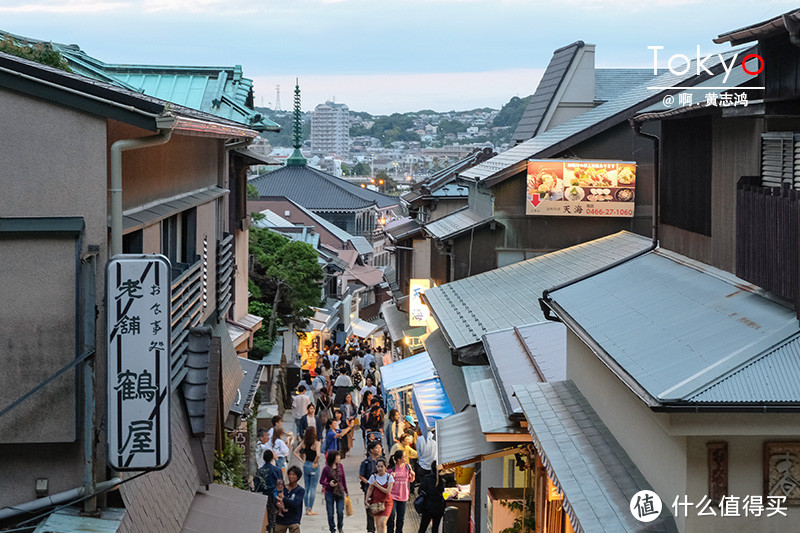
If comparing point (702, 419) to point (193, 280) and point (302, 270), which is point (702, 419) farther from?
point (302, 270)

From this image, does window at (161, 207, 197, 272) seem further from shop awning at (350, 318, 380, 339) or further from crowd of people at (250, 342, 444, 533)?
shop awning at (350, 318, 380, 339)

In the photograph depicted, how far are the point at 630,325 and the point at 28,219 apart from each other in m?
5.52

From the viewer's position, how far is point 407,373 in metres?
25.7

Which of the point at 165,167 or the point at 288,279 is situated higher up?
the point at 165,167

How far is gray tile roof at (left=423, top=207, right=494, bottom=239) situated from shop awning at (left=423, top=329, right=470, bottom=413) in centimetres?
329

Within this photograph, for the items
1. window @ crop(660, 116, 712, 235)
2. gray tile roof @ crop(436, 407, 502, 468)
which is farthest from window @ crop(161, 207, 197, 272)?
window @ crop(660, 116, 712, 235)

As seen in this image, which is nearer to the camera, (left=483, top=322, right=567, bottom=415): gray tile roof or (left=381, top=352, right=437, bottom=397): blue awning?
(left=483, top=322, right=567, bottom=415): gray tile roof

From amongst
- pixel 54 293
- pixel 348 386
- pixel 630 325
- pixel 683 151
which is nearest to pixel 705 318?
pixel 630 325

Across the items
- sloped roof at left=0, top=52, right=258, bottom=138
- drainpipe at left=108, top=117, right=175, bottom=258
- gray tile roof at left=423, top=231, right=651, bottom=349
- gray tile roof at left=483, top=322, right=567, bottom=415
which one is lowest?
gray tile roof at left=483, top=322, right=567, bottom=415

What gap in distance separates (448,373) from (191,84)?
1010cm

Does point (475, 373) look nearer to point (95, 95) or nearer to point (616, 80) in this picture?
point (95, 95)

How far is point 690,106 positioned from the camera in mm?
10383

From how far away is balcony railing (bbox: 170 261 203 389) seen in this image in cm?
1112

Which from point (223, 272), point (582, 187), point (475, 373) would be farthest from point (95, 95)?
point (582, 187)
